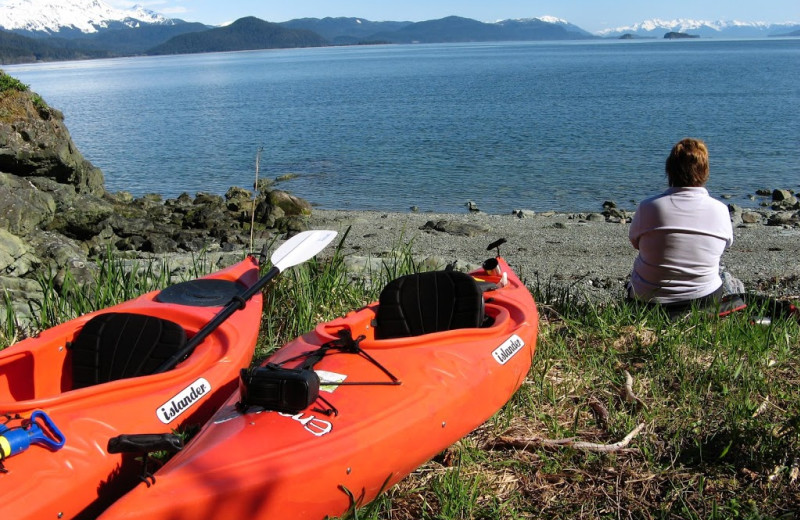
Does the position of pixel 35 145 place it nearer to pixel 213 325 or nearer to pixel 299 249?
pixel 299 249

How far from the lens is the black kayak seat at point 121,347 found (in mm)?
3670

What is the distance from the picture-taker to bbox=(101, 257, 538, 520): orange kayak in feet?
8.75

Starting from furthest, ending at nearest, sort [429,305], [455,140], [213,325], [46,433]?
[455,140] < [429,305] < [213,325] < [46,433]

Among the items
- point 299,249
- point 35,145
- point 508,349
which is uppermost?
point 299,249

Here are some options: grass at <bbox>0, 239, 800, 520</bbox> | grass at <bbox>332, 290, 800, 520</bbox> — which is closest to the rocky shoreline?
grass at <bbox>0, 239, 800, 520</bbox>

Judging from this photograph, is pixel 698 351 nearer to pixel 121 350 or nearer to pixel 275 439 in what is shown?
pixel 275 439

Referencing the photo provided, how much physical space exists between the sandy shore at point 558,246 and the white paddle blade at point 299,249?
11.5 feet

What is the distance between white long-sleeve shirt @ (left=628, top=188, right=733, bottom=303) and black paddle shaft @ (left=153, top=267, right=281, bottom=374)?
2.36 metres

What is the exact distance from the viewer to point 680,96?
134 feet

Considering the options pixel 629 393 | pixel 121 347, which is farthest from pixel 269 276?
pixel 629 393

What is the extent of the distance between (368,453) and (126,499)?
0.89 metres

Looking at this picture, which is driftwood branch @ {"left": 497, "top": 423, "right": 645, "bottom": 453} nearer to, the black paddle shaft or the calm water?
the black paddle shaft

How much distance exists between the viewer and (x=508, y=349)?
377cm

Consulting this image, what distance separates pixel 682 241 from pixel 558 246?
7.46 metres
